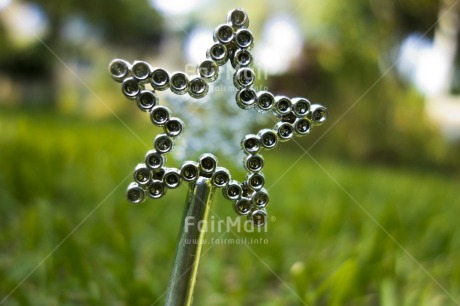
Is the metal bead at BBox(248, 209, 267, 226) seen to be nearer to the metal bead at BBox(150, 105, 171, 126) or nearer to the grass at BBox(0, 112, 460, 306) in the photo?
the metal bead at BBox(150, 105, 171, 126)

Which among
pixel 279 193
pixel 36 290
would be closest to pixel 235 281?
pixel 36 290

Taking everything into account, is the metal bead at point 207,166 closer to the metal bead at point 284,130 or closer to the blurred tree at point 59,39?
the metal bead at point 284,130

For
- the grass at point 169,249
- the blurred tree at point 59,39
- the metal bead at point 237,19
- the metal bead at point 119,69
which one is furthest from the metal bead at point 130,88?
the blurred tree at point 59,39

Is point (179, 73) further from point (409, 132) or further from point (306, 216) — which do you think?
point (409, 132)

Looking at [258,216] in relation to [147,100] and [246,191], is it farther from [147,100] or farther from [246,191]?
[147,100]

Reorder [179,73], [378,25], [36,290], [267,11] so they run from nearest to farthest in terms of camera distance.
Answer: [179,73]
[36,290]
[378,25]
[267,11]
